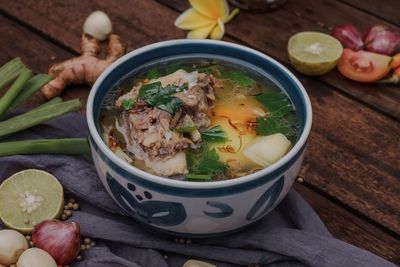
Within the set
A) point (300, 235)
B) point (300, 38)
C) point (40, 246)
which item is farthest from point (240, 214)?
point (300, 38)

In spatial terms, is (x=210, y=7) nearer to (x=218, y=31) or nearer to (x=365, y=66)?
(x=218, y=31)

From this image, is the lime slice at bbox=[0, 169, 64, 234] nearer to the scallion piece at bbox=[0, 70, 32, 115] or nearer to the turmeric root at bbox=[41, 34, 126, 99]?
the scallion piece at bbox=[0, 70, 32, 115]

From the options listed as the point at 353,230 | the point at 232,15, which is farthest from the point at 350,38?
the point at 353,230

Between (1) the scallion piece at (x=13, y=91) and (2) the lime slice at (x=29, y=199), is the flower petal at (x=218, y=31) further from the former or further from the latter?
(2) the lime slice at (x=29, y=199)

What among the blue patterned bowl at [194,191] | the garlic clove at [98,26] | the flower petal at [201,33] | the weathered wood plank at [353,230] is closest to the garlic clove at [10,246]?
the blue patterned bowl at [194,191]

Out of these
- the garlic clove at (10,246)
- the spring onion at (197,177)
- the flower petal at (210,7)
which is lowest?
the garlic clove at (10,246)

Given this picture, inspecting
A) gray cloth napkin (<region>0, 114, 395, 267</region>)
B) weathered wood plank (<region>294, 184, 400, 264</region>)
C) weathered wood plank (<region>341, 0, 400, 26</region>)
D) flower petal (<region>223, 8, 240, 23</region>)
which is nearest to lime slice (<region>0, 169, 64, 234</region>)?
gray cloth napkin (<region>0, 114, 395, 267</region>)
